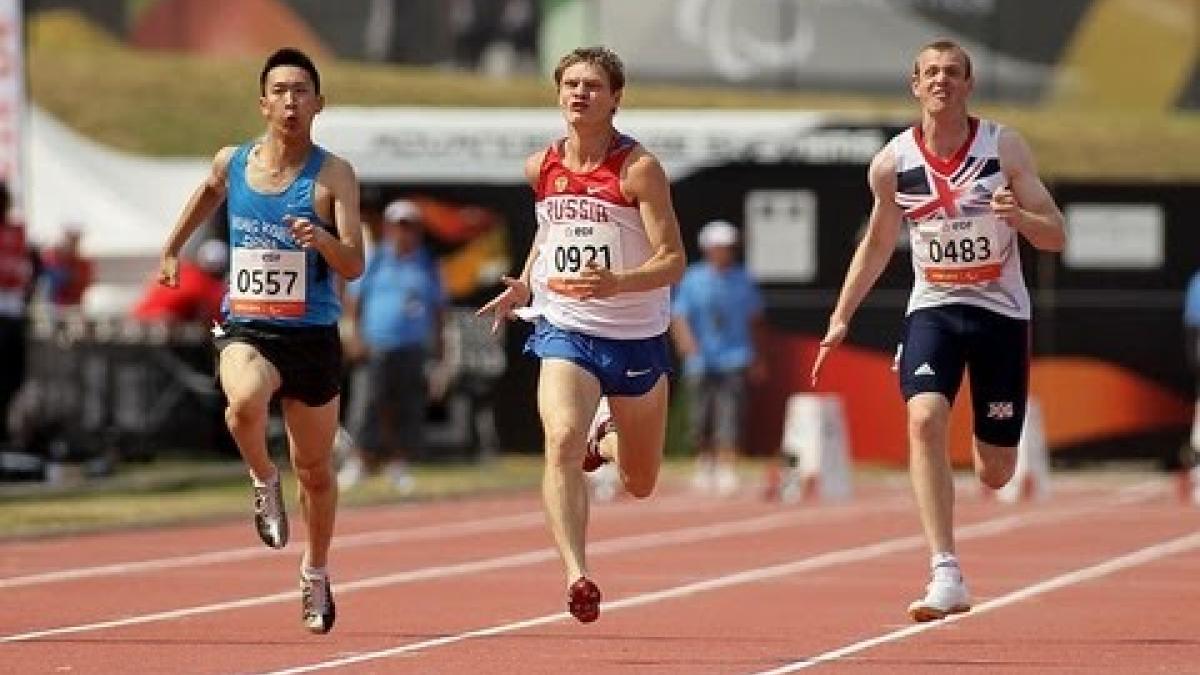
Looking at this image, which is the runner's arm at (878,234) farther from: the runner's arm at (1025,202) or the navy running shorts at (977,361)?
the runner's arm at (1025,202)

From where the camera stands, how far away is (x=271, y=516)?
549 inches

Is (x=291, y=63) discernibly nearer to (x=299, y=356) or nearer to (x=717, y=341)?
(x=299, y=356)

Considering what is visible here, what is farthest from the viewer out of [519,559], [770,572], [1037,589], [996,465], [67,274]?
[67,274]

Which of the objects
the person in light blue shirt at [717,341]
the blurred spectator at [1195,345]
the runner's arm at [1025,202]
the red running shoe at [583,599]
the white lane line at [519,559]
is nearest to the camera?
the red running shoe at [583,599]

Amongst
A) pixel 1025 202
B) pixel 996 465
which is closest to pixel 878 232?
pixel 1025 202

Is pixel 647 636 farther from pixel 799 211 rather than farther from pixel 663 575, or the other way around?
pixel 799 211

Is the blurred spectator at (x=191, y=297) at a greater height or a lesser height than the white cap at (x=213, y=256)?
lesser

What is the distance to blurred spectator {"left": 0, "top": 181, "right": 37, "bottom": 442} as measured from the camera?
24281 millimetres

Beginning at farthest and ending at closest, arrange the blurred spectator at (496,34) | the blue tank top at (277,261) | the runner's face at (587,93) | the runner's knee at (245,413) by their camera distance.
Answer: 1. the blurred spectator at (496,34)
2. the blue tank top at (277,261)
3. the runner's knee at (245,413)
4. the runner's face at (587,93)

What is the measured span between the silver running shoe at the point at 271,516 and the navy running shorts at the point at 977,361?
247 cm

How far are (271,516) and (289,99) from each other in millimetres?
1603

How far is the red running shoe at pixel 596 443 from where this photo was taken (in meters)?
14.0

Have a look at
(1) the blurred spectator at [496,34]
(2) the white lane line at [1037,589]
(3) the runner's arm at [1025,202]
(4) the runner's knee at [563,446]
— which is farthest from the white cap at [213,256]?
(4) the runner's knee at [563,446]

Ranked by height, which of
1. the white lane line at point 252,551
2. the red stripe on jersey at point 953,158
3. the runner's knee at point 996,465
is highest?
the red stripe on jersey at point 953,158
